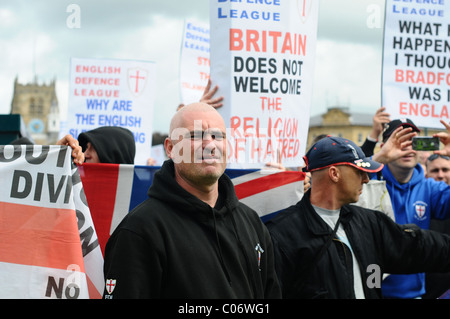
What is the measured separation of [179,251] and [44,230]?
1.06 metres

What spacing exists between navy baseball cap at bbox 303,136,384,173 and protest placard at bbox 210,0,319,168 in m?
0.83

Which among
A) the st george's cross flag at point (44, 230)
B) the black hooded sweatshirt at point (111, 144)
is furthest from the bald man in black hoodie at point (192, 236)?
the black hooded sweatshirt at point (111, 144)

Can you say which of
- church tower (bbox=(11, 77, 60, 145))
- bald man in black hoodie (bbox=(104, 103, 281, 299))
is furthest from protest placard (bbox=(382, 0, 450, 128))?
church tower (bbox=(11, 77, 60, 145))

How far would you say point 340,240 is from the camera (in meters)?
3.48

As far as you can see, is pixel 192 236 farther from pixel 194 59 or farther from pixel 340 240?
pixel 194 59

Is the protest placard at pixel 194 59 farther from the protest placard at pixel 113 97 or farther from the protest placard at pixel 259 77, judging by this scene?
the protest placard at pixel 259 77

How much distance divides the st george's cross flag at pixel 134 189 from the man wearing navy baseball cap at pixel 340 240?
1.49ft

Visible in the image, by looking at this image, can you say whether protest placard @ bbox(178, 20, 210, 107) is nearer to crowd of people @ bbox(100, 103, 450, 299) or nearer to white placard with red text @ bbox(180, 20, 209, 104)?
white placard with red text @ bbox(180, 20, 209, 104)

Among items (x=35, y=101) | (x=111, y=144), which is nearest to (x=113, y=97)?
(x=111, y=144)

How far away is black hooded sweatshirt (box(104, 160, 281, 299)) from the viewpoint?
8.14 feet

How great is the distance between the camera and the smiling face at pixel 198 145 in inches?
106

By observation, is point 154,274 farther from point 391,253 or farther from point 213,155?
point 391,253
